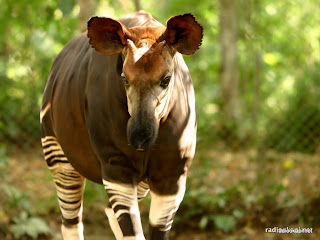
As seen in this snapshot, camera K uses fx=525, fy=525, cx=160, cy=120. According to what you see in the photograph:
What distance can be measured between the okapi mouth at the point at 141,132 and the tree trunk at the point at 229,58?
498 cm

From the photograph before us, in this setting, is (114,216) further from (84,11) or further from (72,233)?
(84,11)

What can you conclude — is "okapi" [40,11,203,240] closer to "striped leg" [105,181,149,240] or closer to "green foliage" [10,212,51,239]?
"striped leg" [105,181,149,240]

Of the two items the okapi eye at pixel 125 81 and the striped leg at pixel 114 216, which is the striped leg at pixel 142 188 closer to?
the striped leg at pixel 114 216

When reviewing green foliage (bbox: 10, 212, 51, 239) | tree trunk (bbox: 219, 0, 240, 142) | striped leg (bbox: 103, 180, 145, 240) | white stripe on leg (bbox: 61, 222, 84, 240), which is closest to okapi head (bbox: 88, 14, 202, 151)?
striped leg (bbox: 103, 180, 145, 240)

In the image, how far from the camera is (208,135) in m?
6.08

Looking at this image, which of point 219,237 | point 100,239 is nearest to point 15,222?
point 100,239

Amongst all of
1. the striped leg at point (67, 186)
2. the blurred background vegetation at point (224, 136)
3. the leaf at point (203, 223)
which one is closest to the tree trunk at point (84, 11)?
the blurred background vegetation at point (224, 136)

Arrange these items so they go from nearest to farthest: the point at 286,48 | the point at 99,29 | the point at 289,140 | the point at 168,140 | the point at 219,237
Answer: the point at 99,29 → the point at 168,140 → the point at 219,237 → the point at 289,140 → the point at 286,48

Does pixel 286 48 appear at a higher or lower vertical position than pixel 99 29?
higher

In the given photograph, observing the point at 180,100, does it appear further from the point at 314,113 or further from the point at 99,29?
the point at 314,113

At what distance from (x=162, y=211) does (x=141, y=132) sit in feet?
2.43

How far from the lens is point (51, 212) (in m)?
6.08

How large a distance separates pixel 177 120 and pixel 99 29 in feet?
1.96

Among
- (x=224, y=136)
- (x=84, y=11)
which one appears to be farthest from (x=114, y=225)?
(x=224, y=136)
